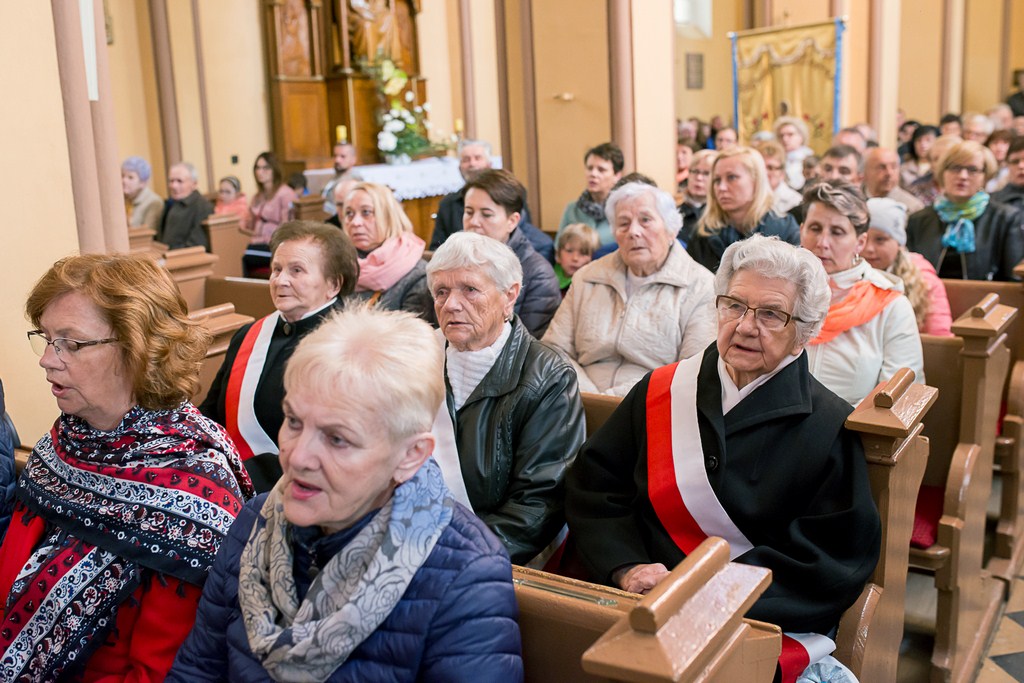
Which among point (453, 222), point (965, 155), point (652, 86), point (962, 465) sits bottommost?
point (962, 465)

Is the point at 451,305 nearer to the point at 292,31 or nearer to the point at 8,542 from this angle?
the point at 8,542

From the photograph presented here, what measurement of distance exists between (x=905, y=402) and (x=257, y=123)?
10642 millimetres

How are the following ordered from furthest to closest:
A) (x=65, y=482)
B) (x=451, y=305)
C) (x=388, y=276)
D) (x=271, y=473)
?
(x=388, y=276) → (x=271, y=473) → (x=451, y=305) → (x=65, y=482)

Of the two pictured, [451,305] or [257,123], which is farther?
[257,123]

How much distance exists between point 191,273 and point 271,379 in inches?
79.3

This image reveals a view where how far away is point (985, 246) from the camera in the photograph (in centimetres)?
475

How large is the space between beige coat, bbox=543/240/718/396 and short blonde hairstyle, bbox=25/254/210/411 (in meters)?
1.57

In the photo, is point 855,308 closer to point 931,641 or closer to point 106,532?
point 931,641

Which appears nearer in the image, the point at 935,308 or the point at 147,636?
the point at 147,636

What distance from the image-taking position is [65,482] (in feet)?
6.49

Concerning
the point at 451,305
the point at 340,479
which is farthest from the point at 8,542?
the point at 451,305

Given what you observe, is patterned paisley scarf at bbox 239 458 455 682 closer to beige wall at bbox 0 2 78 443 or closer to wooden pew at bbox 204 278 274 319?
beige wall at bbox 0 2 78 443

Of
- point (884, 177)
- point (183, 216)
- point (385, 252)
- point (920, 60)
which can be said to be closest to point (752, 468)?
point (385, 252)

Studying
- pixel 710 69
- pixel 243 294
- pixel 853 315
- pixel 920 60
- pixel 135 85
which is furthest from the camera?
pixel 710 69
